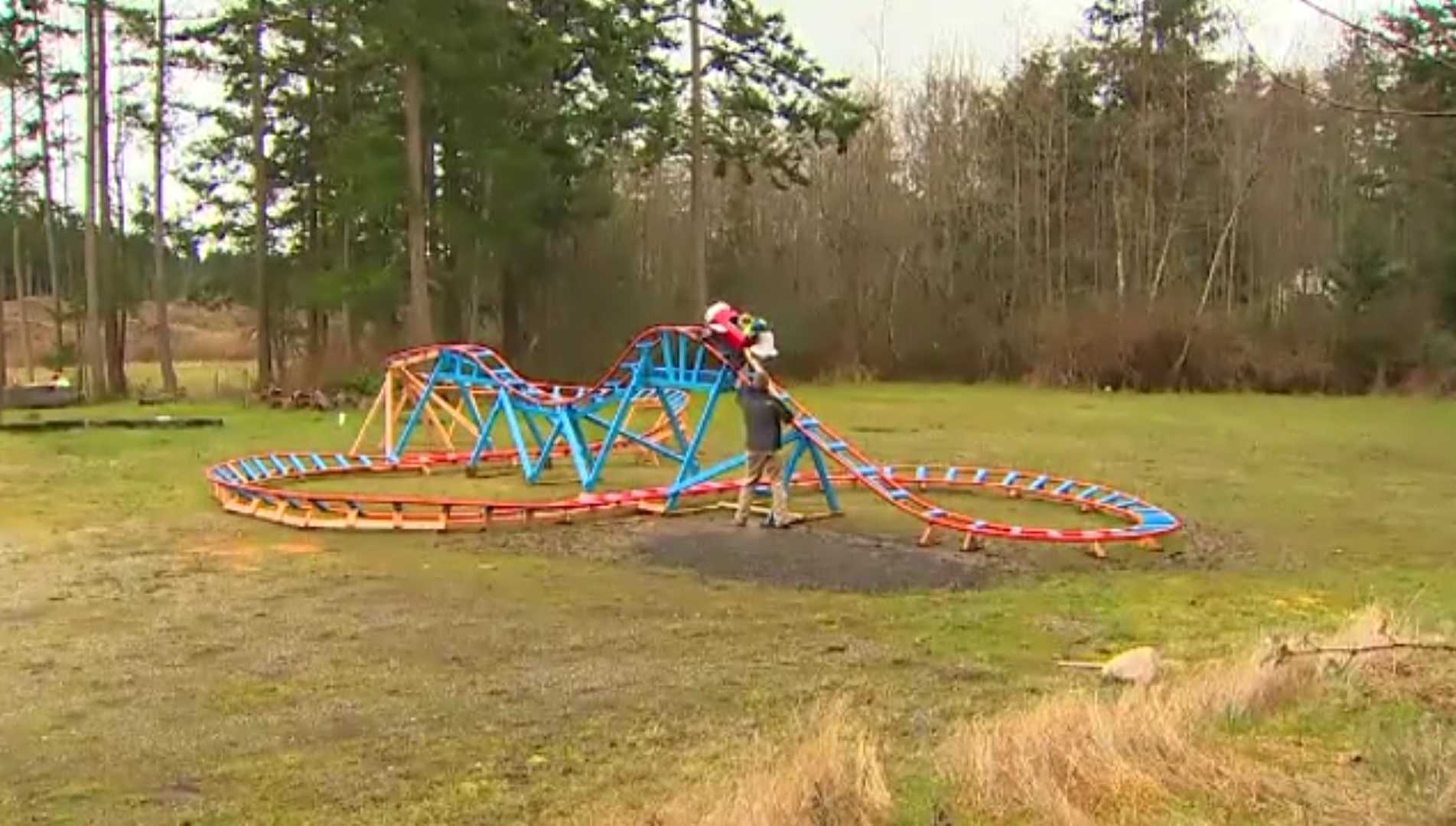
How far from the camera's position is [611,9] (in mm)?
29656

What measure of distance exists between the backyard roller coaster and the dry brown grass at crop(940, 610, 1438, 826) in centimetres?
488

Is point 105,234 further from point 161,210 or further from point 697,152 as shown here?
point 697,152

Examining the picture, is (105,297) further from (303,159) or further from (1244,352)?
(1244,352)

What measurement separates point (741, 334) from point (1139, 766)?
7620mm

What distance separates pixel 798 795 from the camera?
3.88 metres

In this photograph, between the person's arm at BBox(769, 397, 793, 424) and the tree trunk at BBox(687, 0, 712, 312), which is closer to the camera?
the person's arm at BBox(769, 397, 793, 424)

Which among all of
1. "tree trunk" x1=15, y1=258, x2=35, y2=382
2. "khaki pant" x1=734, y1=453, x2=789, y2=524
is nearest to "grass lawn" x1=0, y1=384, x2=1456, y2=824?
"khaki pant" x1=734, y1=453, x2=789, y2=524

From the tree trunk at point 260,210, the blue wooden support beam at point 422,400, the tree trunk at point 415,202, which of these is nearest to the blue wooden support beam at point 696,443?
the blue wooden support beam at point 422,400

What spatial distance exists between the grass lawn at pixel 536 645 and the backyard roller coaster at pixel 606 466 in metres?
0.35

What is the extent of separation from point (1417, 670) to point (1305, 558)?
489 cm

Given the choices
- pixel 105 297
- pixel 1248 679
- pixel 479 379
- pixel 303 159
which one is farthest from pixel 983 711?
pixel 105 297

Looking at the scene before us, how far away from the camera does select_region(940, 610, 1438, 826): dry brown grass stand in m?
3.85

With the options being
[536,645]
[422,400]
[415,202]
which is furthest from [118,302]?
[536,645]

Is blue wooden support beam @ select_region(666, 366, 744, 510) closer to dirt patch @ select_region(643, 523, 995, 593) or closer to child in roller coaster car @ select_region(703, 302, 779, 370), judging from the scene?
child in roller coaster car @ select_region(703, 302, 779, 370)
